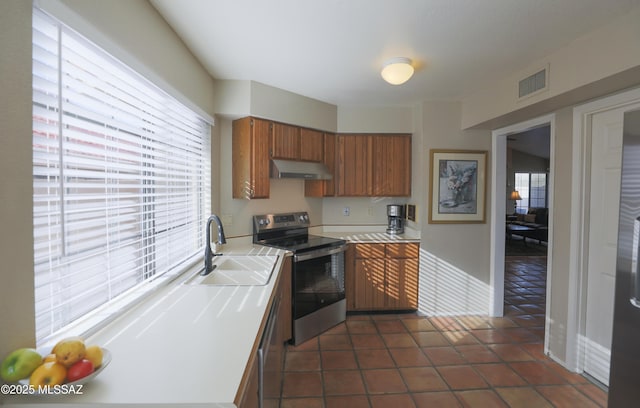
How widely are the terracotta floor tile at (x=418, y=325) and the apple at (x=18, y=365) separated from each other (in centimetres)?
292

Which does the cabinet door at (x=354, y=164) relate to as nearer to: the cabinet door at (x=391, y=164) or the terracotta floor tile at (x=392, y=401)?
the cabinet door at (x=391, y=164)

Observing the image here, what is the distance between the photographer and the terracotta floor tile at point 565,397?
195 centimetres

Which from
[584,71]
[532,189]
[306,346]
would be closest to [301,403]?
[306,346]

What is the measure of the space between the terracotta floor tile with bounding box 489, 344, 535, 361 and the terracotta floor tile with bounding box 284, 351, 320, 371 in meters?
1.60

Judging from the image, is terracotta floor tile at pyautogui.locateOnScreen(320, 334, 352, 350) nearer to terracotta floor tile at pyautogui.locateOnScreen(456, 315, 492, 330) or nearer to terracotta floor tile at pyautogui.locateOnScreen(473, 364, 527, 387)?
terracotta floor tile at pyautogui.locateOnScreen(473, 364, 527, 387)

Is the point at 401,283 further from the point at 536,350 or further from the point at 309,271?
the point at 536,350

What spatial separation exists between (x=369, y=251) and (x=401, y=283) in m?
0.52

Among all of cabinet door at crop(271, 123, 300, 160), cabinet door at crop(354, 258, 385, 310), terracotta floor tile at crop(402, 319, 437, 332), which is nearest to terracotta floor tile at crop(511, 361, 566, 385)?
terracotta floor tile at crop(402, 319, 437, 332)

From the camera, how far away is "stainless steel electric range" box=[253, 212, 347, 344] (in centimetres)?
269

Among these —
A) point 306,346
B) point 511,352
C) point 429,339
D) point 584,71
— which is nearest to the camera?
point 584,71

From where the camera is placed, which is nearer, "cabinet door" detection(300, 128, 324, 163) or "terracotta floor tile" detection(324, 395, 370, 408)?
"terracotta floor tile" detection(324, 395, 370, 408)

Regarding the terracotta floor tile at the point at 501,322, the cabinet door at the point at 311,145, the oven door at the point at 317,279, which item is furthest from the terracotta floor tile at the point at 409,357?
the cabinet door at the point at 311,145

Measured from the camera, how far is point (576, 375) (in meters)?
2.25

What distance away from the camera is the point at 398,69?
2186mm
